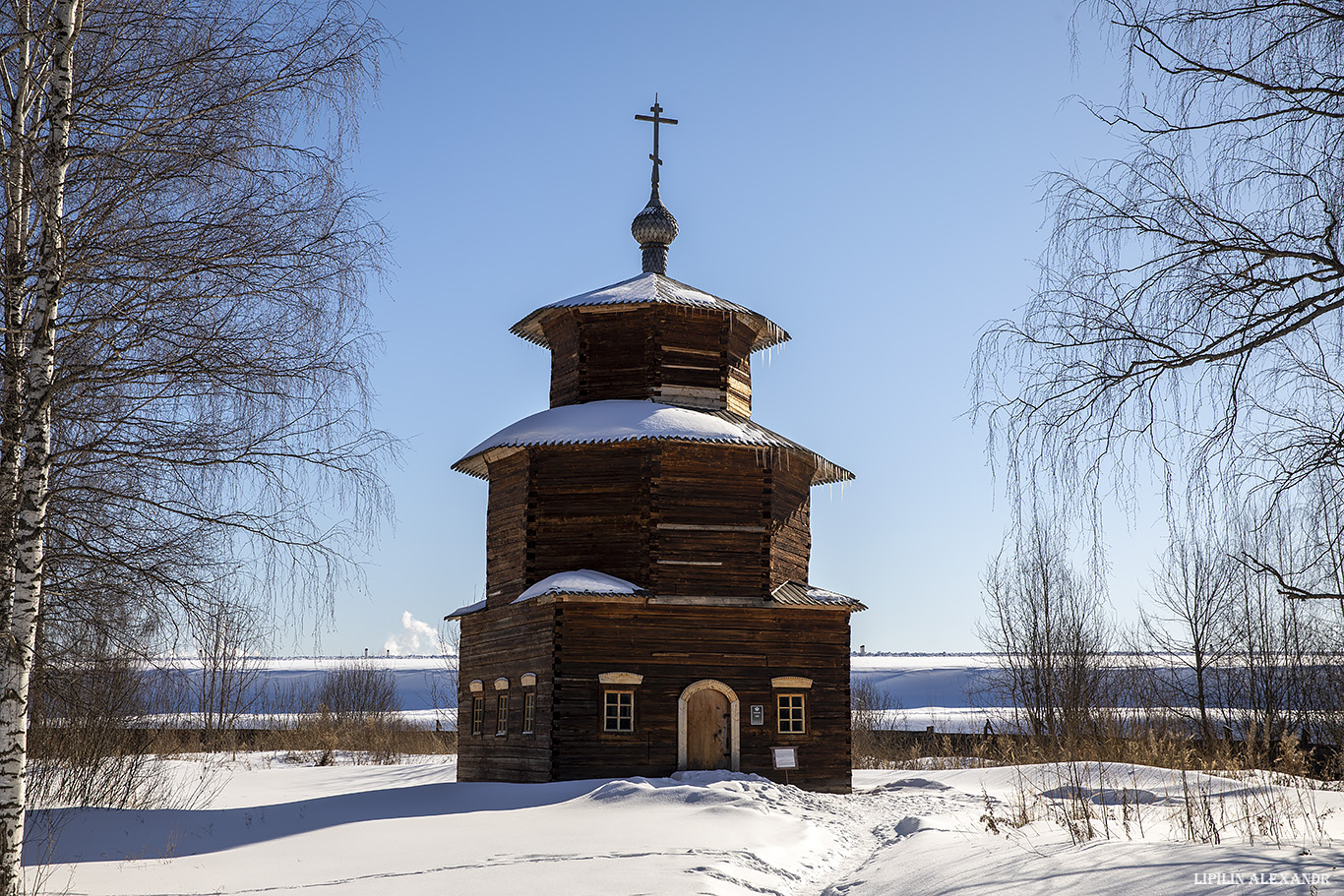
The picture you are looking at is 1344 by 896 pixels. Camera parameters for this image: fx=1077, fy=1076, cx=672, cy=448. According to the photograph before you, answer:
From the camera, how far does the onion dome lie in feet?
96.3

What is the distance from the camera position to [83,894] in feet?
35.1

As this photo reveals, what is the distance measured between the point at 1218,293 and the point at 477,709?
21.7 metres

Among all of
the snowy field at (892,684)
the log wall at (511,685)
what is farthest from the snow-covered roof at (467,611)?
the snowy field at (892,684)

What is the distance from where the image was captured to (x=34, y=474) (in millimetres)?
8867

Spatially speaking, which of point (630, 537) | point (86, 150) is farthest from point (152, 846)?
point (630, 537)

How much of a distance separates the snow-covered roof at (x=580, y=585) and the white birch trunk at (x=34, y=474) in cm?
1282

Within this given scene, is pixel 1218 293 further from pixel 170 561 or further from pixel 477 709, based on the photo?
pixel 477 709

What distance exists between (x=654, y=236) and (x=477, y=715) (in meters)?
13.4

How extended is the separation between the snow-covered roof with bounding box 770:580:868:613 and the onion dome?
9.79 meters

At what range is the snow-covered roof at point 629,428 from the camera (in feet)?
75.0

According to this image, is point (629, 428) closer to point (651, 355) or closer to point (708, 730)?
point (651, 355)

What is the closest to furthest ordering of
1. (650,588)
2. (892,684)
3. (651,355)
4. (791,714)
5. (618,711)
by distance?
1. (618,711)
2. (650,588)
3. (791,714)
4. (651,355)
5. (892,684)

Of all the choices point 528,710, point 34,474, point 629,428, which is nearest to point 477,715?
point 528,710

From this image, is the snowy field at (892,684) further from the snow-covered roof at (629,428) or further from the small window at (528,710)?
the small window at (528,710)
